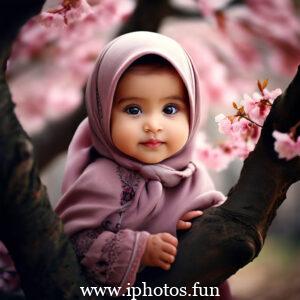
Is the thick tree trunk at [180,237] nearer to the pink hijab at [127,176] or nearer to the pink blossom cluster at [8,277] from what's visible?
the pink hijab at [127,176]

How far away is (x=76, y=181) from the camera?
5.20 ft

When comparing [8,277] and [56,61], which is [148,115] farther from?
[56,61]

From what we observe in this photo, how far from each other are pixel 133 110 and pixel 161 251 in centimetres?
39

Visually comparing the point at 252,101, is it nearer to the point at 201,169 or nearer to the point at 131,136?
the point at 201,169

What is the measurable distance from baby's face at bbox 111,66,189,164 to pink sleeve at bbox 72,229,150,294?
0.79 feet

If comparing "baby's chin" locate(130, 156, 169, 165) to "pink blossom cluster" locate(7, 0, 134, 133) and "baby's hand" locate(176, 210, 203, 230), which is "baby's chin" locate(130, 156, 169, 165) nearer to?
"baby's hand" locate(176, 210, 203, 230)

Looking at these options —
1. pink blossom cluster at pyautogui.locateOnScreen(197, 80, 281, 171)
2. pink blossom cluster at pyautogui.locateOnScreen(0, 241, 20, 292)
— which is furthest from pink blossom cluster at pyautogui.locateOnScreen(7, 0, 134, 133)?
pink blossom cluster at pyautogui.locateOnScreen(0, 241, 20, 292)

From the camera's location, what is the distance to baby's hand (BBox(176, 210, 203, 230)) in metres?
1.45

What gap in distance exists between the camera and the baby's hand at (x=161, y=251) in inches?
55.2

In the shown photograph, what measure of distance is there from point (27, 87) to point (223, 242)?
3.95 meters

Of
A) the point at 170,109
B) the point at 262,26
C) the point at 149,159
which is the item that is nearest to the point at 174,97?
the point at 170,109

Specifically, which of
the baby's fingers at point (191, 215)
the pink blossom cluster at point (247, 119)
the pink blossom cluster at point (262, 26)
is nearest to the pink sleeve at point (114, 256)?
the baby's fingers at point (191, 215)

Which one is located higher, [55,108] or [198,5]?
[198,5]

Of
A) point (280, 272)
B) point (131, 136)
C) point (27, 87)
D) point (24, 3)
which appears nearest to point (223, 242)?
point (131, 136)
